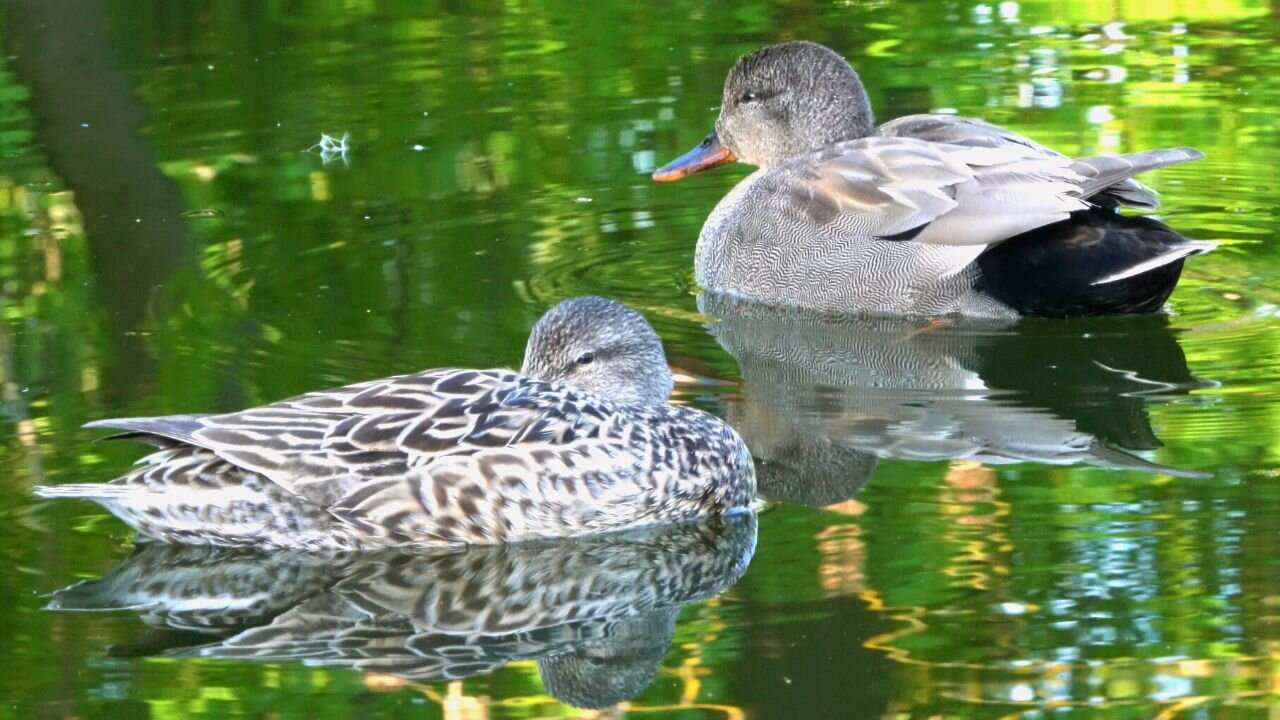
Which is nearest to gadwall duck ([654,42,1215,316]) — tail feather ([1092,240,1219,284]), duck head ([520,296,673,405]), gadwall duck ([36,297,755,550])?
tail feather ([1092,240,1219,284])

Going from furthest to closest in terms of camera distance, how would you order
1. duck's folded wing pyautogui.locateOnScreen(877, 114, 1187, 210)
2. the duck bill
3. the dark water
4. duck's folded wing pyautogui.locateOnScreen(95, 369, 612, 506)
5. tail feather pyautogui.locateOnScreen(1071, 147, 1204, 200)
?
the duck bill < duck's folded wing pyautogui.locateOnScreen(877, 114, 1187, 210) < tail feather pyautogui.locateOnScreen(1071, 147, 1204, 200) < duck's folded wing pyautogui.locateOnScreen(95, 369, 612, 506) < the dark water

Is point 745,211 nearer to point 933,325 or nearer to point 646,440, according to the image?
point 933,325

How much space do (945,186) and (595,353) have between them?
2.47 meters

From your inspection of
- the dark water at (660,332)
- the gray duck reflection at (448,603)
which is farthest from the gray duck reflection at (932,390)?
the gray duck reflection at (448,603)

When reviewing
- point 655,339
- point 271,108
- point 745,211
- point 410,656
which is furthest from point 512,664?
point 271,108

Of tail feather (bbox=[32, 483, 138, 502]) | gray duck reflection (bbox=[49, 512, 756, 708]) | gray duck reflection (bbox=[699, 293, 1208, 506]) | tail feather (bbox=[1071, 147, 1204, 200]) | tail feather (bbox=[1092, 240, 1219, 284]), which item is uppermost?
tail feather (bbox=[1071, 147, 1204, 200])

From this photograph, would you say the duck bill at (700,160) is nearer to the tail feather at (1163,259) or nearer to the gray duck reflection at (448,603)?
the tail feather at (1163,259)

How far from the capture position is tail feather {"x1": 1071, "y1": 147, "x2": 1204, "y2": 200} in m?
8.32

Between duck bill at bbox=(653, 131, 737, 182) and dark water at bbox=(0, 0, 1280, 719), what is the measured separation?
261 mm

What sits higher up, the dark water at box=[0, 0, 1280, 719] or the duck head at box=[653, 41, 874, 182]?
the duck head at box=[653, 41, 874, 182]

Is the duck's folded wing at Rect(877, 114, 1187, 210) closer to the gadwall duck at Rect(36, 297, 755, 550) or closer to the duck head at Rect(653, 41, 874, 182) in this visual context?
the duck head at Rect(653, 41, 874, 182)

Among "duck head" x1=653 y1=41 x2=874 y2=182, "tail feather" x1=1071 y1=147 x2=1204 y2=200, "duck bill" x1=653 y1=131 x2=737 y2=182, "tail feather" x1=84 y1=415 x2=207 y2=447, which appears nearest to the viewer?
"tail feather" x1=84 y1=415 x2=207 y2=447

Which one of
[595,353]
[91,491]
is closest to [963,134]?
[595,353]

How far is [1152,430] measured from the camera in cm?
716
